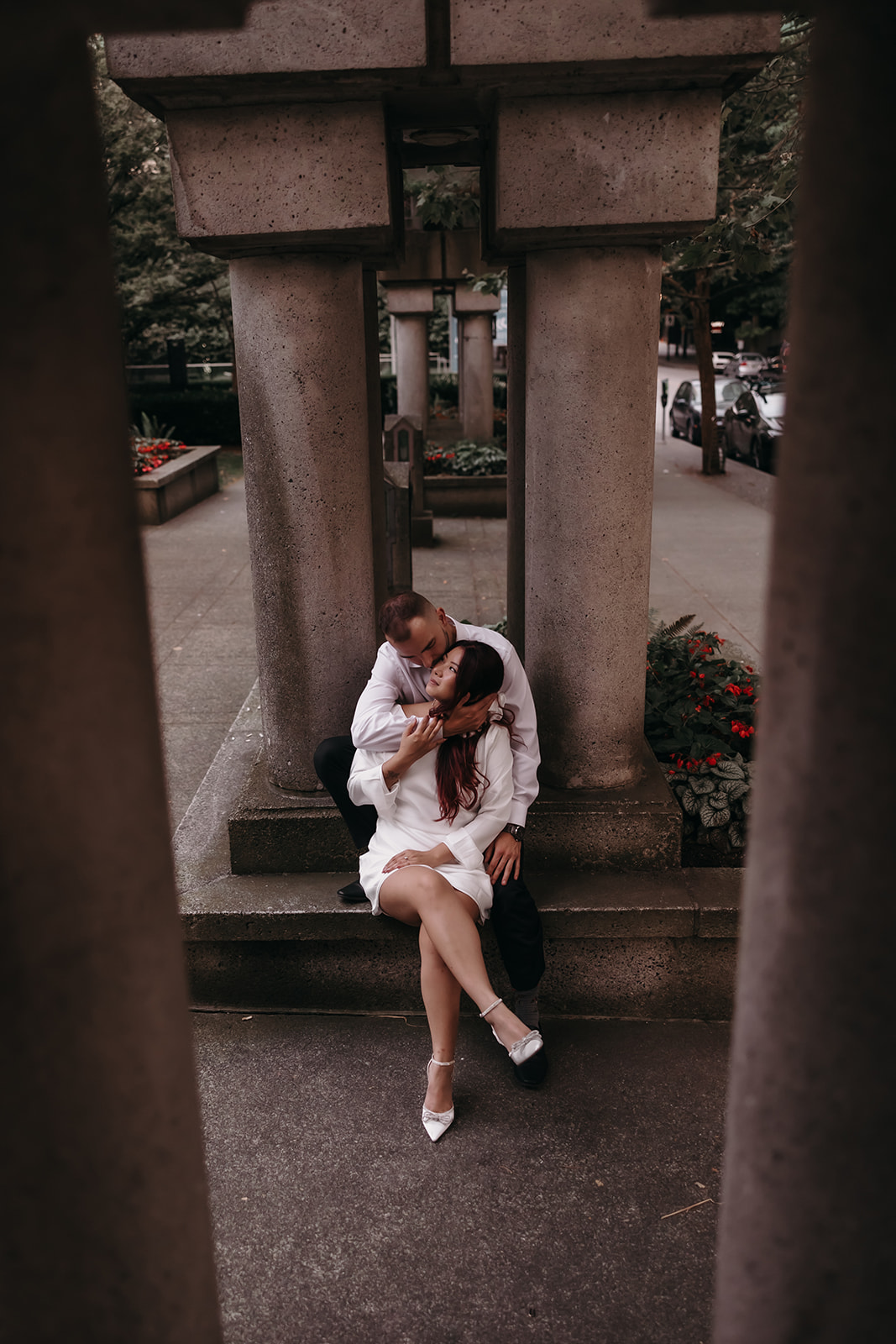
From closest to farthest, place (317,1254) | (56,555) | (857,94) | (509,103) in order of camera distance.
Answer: (857,94)
(56,555)
(317,1254)
(509,103)

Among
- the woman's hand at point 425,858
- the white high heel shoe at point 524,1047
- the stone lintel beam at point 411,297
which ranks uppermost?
the stone lintel beam at point 411,297

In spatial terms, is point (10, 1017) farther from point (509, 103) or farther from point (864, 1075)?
point (509, 103)

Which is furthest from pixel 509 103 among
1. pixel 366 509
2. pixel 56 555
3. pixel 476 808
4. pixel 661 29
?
pixel 56 555

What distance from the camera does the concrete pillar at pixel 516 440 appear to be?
4.68 m

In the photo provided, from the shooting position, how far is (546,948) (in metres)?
4.07

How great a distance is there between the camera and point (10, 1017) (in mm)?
1324

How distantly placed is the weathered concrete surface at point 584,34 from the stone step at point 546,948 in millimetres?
2919

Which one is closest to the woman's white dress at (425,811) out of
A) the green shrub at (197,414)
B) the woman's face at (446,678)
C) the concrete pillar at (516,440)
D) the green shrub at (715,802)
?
the woman's face at (446,678)

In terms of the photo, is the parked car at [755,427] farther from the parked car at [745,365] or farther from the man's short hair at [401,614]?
the parked car at [745,365]

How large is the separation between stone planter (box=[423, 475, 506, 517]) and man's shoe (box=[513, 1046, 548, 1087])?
10739 millimetres

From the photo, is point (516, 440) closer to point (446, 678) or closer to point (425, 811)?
point (446, 678)

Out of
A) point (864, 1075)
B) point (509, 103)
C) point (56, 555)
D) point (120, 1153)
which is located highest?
point (509, 103)

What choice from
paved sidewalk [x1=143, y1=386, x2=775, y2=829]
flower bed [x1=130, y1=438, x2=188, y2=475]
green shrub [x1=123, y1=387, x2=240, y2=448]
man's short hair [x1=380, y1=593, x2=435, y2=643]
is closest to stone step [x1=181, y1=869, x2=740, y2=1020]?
man's short hair [x1=380, y1=593, x2=435, y2=643]

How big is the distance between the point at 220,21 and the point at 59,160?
29 cm
